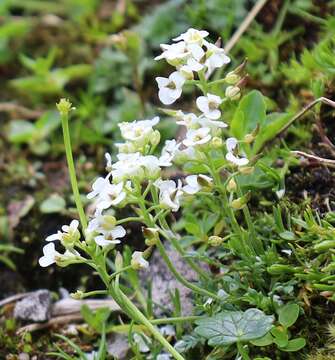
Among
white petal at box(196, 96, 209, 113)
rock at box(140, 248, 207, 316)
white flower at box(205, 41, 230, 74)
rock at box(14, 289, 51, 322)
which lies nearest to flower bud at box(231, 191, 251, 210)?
white petal at box(196, 96, 209, 113)

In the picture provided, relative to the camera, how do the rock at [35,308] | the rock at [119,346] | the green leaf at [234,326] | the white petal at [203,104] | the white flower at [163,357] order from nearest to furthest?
1. the green leaf at [234,326]
2. the white petal at [203,104]
3. the white flower at [163,357]
4. the rock at [119,346]
5. the rock at [35,308]

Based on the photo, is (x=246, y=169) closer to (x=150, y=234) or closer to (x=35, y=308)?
(x=150, y=234)

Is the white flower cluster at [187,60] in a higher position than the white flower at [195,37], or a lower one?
lower

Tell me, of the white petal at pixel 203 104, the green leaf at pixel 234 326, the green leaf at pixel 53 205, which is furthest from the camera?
the green leaf at pixel 53 205

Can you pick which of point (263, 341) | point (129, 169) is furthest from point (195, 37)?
point (263, 341)

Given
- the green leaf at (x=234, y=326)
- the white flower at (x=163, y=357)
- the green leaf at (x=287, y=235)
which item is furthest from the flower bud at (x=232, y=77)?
the white flower at (x=163, y=357)

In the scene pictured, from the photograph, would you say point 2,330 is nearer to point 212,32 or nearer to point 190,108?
point 190,108

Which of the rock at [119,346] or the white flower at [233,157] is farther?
the rock at [119,346]

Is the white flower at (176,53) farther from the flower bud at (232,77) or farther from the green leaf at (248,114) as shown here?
the green leaf at (248,114)
